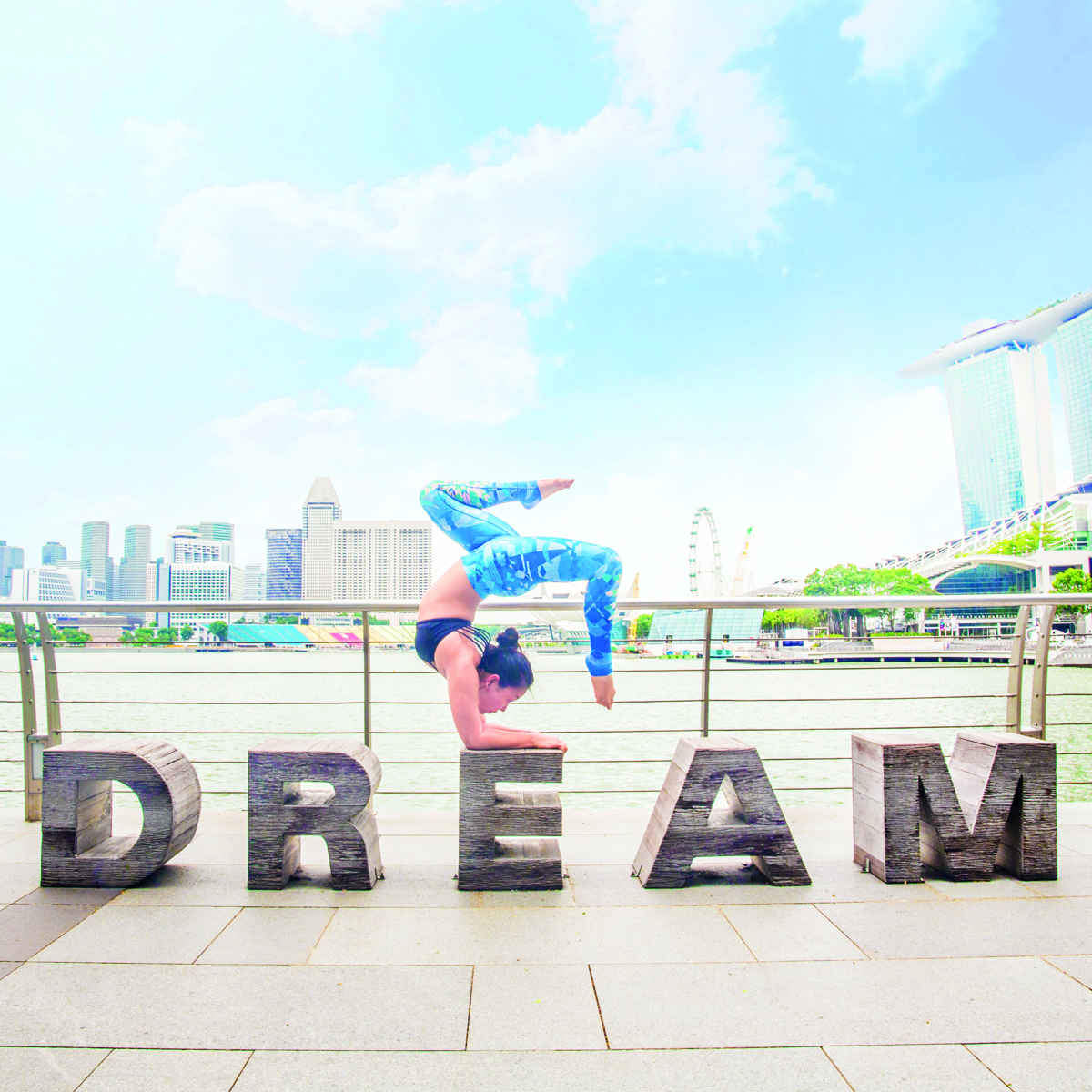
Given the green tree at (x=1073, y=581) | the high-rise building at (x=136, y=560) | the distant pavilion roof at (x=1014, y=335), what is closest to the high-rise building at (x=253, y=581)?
the high-rise building at (x=136, y=560)

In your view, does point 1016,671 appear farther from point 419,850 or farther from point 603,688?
point 419,850

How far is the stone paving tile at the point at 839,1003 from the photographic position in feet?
7.44

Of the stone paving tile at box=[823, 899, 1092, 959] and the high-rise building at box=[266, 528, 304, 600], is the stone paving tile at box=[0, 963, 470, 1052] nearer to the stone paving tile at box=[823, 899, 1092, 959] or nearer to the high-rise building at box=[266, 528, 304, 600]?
the stone paving tile at box=[823, 899, 1092, 959]

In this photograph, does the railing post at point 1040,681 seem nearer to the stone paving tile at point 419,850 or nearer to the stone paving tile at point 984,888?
the stone paving tile at point 984,888

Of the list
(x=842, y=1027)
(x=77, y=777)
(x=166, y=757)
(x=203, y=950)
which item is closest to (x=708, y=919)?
(x=842, y=1027)

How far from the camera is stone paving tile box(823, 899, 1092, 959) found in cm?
288

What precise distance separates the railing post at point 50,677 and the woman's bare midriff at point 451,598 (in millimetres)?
2310

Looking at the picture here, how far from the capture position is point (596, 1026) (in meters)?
2.33

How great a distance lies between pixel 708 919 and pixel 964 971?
3.04 ft

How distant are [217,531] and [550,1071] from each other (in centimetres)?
12804

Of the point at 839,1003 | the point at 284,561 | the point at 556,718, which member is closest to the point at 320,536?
the point at 556,718

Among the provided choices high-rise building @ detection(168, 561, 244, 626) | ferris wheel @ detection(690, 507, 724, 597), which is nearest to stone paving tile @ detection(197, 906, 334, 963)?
high-rise building @ detection(168, 561, 244, 626)

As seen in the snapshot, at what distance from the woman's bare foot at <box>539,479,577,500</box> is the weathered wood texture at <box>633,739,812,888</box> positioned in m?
1.49

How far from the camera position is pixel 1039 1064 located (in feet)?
6.91
